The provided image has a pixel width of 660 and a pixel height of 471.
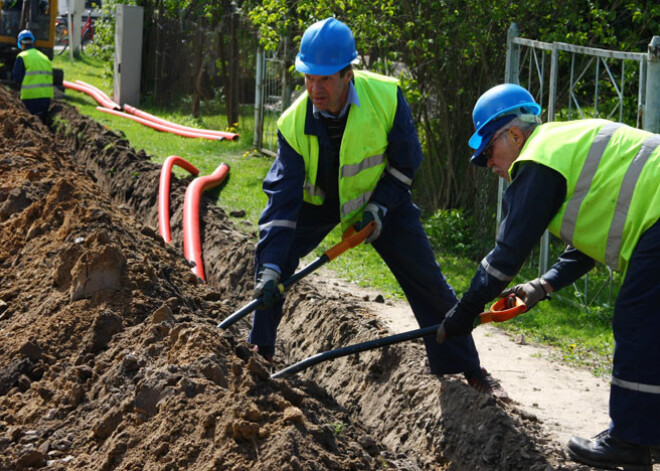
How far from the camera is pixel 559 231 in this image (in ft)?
13.2

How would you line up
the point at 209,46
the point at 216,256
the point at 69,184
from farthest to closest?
1. the point at 209,46
2. the point at 216,256
3. the point at 69,184

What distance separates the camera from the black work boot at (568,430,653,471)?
12.8ft

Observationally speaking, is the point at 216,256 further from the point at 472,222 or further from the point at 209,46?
the point at 209,46

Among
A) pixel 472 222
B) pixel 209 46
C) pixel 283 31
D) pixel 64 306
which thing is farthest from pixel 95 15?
pixel 64 306

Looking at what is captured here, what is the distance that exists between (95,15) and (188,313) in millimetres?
34842

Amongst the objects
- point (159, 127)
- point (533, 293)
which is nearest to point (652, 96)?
point (533, 293)

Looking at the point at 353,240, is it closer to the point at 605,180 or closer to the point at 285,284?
the point at 285,284

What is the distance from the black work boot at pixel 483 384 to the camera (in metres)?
5.49

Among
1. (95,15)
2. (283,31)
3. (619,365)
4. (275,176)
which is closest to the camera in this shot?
(619,365)

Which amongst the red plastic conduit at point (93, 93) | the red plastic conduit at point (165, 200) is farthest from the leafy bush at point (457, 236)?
the red plastic conduit at point (93, 93)

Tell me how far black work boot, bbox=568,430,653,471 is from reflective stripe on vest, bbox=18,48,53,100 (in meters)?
13.6

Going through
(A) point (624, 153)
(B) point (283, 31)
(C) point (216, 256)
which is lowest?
(C) point (216, 256)

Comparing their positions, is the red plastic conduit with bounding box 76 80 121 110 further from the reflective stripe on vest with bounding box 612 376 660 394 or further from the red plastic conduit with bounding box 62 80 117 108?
the reflective stripe on vest with bounding box 612 376 660 394

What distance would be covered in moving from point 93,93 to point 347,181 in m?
17.8
